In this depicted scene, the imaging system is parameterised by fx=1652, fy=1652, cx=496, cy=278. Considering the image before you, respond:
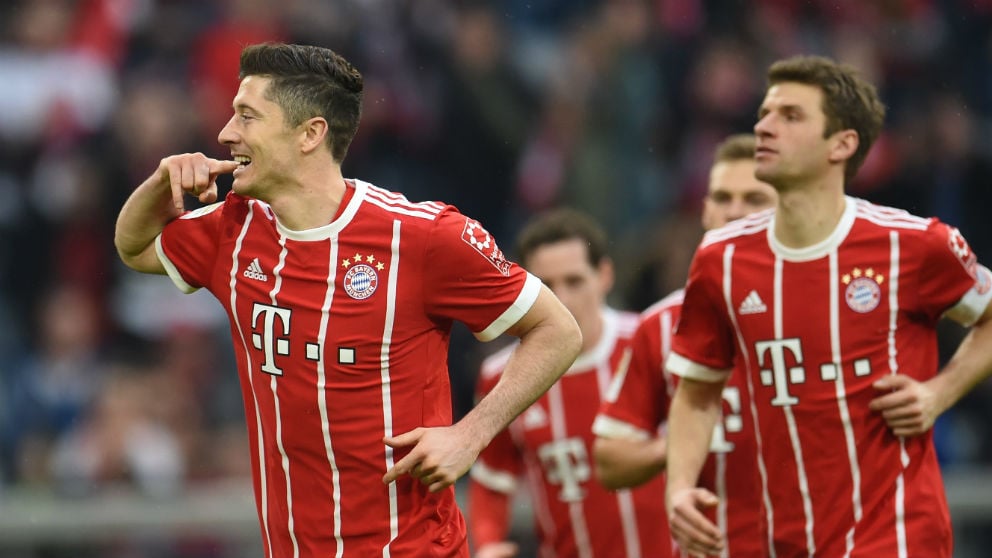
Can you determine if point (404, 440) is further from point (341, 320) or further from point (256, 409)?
Answer: point (256, 409)

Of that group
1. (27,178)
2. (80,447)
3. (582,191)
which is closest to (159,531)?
(80,447)

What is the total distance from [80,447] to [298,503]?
5220mm

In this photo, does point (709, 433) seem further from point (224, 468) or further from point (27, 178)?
point (27, 178)

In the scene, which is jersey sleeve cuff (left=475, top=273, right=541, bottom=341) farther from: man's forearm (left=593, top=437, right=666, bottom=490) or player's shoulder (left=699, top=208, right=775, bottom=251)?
man's forearm (left=593, top=437, right=666, bottom=490)

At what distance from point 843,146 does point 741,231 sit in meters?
0.42

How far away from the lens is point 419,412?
4.61 metres

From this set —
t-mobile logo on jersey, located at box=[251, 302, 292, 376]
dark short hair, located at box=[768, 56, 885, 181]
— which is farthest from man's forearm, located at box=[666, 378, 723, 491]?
t-mobile logo on jersey, located at box=[251, 302, 292, 376]

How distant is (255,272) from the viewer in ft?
15.4

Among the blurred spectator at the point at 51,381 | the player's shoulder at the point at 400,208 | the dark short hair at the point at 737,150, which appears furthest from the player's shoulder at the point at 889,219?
the blurred spectator at the point at 51,381

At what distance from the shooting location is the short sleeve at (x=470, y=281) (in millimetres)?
4578

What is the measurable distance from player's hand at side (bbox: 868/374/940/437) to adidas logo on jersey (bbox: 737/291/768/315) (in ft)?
1.33

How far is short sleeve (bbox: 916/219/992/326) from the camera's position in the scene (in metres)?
4.87

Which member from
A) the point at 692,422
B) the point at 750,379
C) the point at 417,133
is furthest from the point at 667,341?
the point at 417,133

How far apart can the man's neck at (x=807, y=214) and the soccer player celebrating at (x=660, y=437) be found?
2.36 ft
